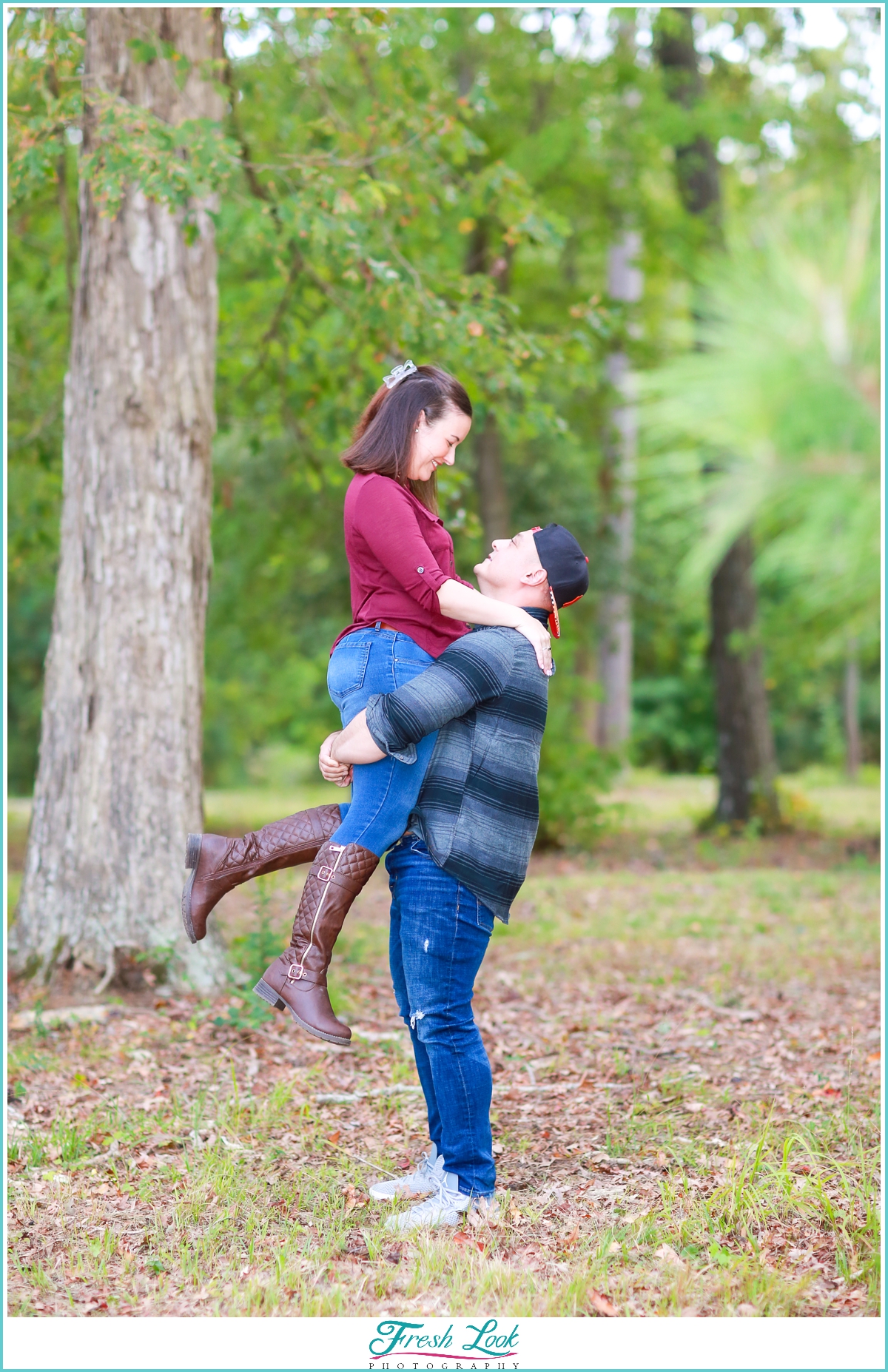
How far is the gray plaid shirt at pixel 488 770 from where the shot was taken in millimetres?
3010

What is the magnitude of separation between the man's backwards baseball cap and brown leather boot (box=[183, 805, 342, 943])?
2.79 feet

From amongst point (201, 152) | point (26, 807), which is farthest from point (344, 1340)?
point (26, 807)

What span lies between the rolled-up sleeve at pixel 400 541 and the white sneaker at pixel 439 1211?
5.24 feet

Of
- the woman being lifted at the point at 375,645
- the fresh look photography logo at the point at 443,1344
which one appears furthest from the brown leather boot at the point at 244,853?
the fresh look photography logo at the point at 443,1344

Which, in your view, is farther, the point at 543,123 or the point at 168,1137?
the point at 543,123

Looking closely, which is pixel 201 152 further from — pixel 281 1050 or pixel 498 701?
pixel 281 1050

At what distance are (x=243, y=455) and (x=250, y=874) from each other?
986 cm

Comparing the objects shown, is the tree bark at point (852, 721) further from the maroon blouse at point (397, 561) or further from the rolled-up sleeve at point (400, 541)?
the rolled-up sleeve at point (400, 541)

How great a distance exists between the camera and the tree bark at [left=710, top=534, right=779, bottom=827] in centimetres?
1183

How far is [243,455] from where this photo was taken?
12461 mm

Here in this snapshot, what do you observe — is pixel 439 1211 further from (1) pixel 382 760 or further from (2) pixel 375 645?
(2) pixel 375 645

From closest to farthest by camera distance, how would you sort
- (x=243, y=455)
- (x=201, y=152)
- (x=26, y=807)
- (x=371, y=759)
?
(x=371, y=759) < (x=201, y=152) < (x=243, y=455) < (x=26, y=807)

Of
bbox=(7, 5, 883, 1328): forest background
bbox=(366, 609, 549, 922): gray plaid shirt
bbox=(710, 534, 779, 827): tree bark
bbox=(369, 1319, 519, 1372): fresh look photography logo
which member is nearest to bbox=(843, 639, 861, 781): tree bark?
bbox=(710, 534, 779, 827): tree bark

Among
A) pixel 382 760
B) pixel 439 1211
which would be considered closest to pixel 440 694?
pixel 382 760
